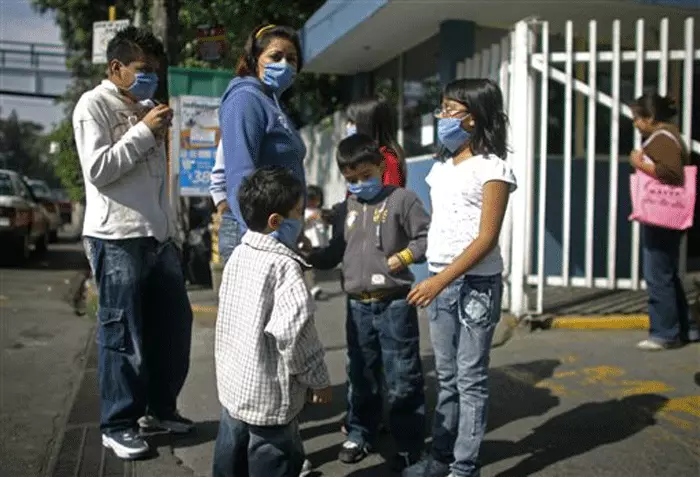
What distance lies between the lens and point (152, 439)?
12.9ft

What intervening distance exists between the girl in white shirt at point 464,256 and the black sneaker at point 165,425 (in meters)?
1.39

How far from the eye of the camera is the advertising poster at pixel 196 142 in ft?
27.5

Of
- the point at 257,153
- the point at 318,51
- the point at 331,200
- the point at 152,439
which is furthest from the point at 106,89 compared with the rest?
the point at 331,200

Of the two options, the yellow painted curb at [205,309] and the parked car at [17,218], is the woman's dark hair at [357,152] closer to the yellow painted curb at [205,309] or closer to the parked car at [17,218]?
the yellow painted curb at [205,309]

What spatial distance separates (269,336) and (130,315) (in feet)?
3.92

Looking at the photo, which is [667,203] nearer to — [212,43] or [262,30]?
[262,30]

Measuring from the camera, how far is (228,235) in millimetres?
3473

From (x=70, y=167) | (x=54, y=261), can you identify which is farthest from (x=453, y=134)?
(x=70, y=167)

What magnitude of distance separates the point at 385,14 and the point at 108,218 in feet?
16.4

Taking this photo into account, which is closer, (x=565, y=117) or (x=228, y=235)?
(x=228, y=235)

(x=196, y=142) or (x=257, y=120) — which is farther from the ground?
(x=196, y=142)

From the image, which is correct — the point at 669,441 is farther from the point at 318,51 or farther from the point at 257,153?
the point at 318,51

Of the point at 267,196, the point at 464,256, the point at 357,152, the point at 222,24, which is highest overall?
the point at 222,24

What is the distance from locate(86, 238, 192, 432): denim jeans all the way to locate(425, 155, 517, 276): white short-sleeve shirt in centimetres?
139
